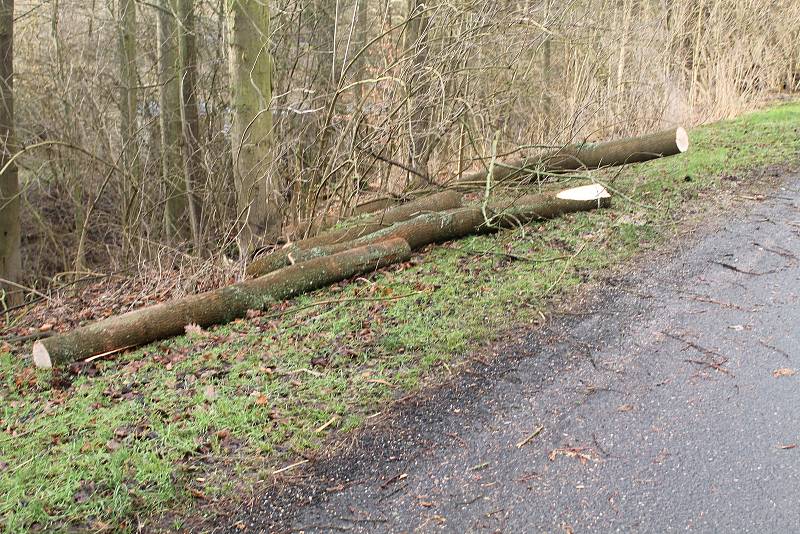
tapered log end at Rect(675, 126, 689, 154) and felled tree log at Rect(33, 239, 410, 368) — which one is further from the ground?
tapered log end at Rect(675, 126, 689, 154)

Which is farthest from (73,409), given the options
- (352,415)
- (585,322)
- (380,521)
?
(585,322)

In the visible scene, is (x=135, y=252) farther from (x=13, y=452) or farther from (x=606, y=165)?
(x=606, y=165)

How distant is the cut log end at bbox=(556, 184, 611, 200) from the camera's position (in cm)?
775

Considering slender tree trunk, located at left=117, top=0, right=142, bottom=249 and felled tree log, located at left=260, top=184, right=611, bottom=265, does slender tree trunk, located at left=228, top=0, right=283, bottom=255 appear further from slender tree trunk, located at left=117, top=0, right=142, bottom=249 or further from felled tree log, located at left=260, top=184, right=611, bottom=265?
slender tree trunk, located at left=117, top=0, right=142, bottom=249

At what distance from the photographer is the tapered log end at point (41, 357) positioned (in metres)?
5.28

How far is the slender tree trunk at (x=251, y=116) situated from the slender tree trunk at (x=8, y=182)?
3.46m

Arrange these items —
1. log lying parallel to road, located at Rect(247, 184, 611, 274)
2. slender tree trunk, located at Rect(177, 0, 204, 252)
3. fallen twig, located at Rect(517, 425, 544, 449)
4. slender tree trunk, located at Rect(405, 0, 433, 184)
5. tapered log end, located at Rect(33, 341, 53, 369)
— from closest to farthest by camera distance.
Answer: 1. fallen twig, located at Rect(517, 425, 544, 449)
2. tapered log end, located at Rect(33, 341, 53, 369)
3. log lying parallel to road, located at Rect(247, 184, 611, 274)
4. slender tree trunk, located at Rect(405, 0, 433, 184)
5. slender tree trunk, located at Rect(177, 0, 204, 252)

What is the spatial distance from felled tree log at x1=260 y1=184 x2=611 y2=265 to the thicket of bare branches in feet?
3.08

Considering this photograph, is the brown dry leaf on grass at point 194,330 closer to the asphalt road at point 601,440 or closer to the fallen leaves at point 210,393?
the fallen leaves at point 210,393

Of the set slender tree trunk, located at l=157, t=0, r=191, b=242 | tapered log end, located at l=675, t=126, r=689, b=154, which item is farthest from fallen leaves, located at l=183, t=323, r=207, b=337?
tapered log end, located at l=675, t=126, r=689, b=154

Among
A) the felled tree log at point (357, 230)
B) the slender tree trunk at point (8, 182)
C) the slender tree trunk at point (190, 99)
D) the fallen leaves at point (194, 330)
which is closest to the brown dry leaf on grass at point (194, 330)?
the fallen leaves at point (194, 330)

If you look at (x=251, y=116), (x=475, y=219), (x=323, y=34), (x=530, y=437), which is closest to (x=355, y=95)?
(x=251, y=116)

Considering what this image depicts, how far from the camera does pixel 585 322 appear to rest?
520cm

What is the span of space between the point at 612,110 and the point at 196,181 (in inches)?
271
